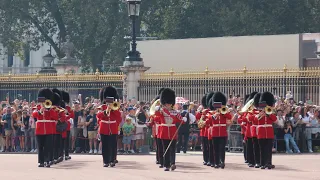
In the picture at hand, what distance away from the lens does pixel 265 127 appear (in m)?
21.4

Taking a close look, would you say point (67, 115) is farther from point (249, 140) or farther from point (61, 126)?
point (249, 140)

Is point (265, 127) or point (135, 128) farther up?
point (265, 127)

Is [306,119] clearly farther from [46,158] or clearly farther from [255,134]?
[46,158]

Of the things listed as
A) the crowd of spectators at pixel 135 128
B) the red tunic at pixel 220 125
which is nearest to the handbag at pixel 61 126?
the crowd of spectators at pixel 135 128

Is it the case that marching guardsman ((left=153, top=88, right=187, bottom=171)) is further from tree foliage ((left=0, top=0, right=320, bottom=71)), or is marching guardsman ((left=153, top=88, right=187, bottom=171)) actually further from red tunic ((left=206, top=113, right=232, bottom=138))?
tree foliage ((left=0, top=0, right=320, bottom=71))

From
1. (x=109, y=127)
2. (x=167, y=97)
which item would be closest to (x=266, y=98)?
(x=167, y=97)

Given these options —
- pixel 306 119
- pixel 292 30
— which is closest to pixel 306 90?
pixel 306 119

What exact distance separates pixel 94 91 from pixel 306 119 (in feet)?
26.6

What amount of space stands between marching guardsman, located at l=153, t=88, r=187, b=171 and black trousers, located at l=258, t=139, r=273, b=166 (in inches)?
73.8

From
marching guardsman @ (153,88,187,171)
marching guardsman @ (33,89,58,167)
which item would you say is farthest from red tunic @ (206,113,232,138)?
marching guardsman @ (33,89,58,167)

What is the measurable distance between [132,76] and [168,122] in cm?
1014

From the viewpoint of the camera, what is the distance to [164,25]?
149 ft

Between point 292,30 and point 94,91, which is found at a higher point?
point 292,30

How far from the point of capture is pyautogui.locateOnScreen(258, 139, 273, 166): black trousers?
21219 mm
